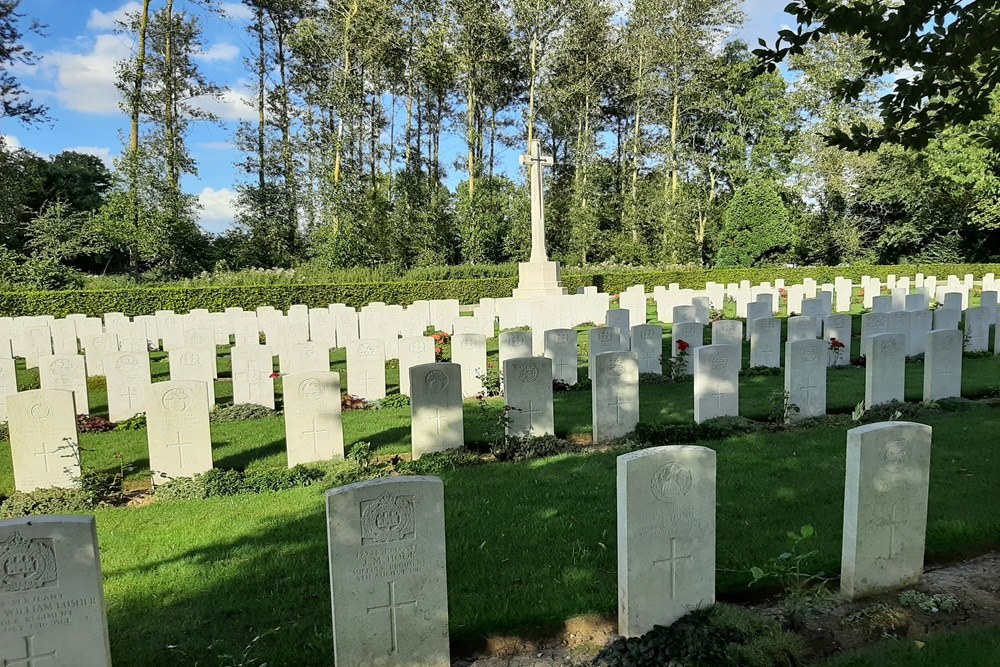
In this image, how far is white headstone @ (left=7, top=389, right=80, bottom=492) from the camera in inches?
234

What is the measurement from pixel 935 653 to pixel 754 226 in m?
35.5

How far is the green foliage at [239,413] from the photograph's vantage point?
28.4ft

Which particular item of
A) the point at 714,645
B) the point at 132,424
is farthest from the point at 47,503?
the point at 714,645

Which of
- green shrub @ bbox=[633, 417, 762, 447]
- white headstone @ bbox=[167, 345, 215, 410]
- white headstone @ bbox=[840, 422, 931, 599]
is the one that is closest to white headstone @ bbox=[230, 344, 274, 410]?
white headstone @ bbox=[167, 345, 215, 410]

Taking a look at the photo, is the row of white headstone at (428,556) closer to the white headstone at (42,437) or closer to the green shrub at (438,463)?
the green shrub at (438,463)

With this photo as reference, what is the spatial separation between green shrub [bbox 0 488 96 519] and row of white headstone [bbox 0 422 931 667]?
130 inches

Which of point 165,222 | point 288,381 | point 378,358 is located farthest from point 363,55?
point 288,381

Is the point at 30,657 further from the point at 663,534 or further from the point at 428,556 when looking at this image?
the point at 663,534

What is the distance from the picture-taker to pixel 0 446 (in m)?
7.74

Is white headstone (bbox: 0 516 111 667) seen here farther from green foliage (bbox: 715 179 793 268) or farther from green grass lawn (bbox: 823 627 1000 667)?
green foliage (bbox: 715 179 793 268)

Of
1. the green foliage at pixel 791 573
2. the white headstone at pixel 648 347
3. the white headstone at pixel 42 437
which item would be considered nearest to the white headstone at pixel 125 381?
the white headstone at pixel 42 437

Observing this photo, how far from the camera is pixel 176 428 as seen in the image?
6164 millimetres

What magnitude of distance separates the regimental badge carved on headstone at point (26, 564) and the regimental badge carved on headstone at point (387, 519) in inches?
52.4

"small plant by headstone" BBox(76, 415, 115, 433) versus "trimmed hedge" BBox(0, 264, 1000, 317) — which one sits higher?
"trimmed hedge" BBox(0, 264, 1000, 317)
